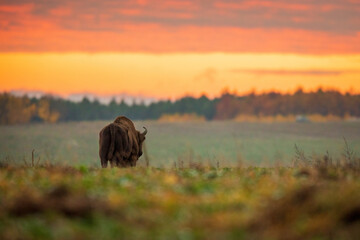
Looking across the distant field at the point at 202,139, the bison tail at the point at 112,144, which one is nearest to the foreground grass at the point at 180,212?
the bison tail at the point at 112,144

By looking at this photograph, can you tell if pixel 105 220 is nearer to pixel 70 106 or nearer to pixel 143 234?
pixel 143 234

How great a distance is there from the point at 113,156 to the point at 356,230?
54.5ft

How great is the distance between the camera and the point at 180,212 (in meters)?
12.1

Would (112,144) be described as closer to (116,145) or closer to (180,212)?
(116,145)

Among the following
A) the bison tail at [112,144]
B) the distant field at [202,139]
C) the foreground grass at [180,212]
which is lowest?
the distant field at [202,139]

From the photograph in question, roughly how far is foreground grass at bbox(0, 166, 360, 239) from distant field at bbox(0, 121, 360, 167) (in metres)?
67.4

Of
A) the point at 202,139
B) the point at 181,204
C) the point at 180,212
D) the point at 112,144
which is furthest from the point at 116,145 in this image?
the point at 202,139

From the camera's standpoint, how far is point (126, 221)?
11.4m

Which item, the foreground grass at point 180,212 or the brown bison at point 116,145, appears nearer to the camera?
the foreground grass at point 180,212

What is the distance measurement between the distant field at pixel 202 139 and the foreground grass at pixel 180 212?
67.4 metres

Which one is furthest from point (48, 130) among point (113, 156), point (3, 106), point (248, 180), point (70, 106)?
point (248, 180)

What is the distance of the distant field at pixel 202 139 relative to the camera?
88125mm

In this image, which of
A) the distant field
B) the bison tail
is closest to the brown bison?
the bison tail

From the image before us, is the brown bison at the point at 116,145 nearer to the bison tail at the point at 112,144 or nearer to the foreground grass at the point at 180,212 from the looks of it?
the bison tail at the point at 112,144
